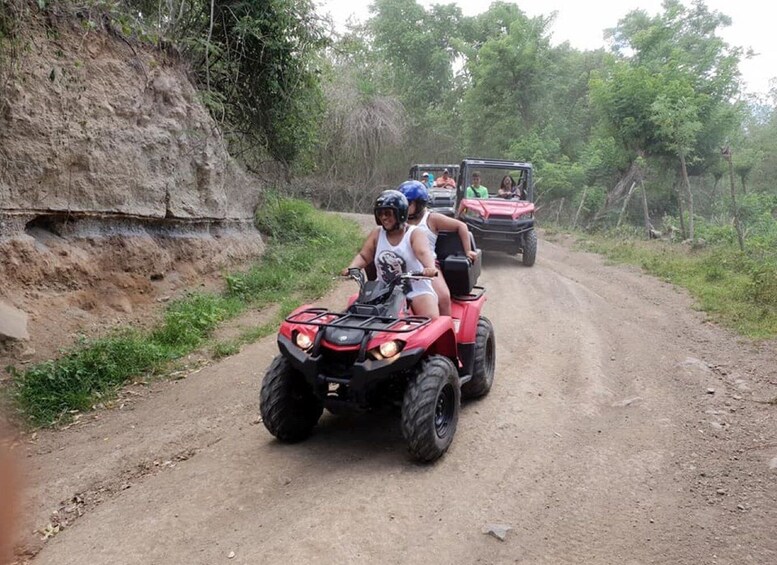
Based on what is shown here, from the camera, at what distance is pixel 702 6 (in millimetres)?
28094

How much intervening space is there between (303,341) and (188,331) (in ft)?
11.1

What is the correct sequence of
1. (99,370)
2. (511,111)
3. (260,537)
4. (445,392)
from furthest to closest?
(511,111) < (99,370) < (445,392) < (260,537)

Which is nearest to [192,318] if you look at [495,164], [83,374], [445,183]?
[83,374]

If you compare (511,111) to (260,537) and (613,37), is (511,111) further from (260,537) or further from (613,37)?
(260,537)

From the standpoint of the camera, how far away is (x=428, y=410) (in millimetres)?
3844

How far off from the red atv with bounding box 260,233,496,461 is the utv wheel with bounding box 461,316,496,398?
15.5 inches

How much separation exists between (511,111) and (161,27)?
19.4 metres

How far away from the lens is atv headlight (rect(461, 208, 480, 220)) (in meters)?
11.8

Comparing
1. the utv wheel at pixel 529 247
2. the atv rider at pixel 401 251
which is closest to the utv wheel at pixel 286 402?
the atv rider at pixel 401 251

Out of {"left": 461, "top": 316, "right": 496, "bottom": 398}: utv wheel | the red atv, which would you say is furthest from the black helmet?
{"left": 461, "top": 316, "right": 496, "bottom": 398}: utv wheel

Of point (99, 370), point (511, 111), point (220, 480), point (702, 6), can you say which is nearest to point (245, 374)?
point (99, 370)

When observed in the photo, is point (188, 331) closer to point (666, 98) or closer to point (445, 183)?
point (445, 183)

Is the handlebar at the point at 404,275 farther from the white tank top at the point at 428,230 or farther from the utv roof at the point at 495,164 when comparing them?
the utv roof at the point at 495,164

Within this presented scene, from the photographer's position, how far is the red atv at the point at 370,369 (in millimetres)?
3836
